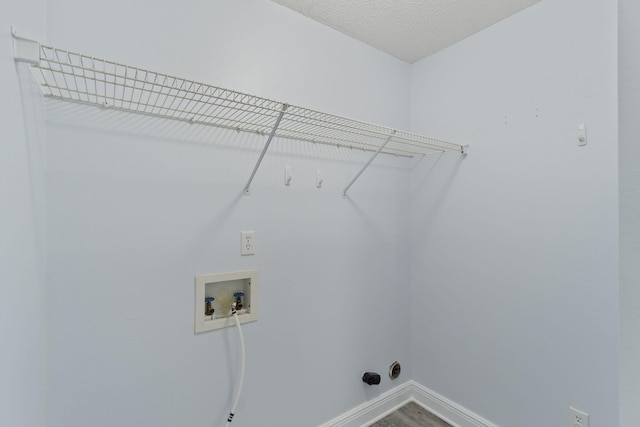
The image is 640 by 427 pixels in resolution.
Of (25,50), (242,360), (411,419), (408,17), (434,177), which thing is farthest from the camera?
(434,177)

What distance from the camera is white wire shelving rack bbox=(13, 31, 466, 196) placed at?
850 mm

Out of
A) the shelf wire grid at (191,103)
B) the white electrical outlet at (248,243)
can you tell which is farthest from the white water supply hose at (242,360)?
the shelf wire grid at (191,103)

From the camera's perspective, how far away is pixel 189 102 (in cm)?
121

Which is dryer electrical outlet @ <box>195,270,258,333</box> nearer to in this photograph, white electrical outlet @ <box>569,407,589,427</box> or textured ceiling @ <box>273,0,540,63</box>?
textured ceiling @ <box>273,0,540,63</box>

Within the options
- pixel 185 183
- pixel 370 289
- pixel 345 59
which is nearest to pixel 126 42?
pixel 185 183

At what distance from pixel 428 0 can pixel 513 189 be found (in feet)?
3.63

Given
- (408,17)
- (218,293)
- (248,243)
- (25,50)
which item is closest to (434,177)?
(408,17)

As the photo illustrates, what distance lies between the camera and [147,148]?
1163 millimetres

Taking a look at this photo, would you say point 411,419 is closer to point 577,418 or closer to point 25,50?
point 577,418

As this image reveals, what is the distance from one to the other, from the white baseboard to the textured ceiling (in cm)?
234

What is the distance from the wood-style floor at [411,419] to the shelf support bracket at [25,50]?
7.66 ft

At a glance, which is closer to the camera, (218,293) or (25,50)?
(25,50)

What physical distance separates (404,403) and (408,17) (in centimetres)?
249

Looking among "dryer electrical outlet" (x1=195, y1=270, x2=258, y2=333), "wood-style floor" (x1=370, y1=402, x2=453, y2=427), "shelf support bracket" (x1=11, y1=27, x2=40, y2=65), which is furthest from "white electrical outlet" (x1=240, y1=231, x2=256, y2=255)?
"wood-style floor" (x1=370, y1=402, x2=453, y2=427)
